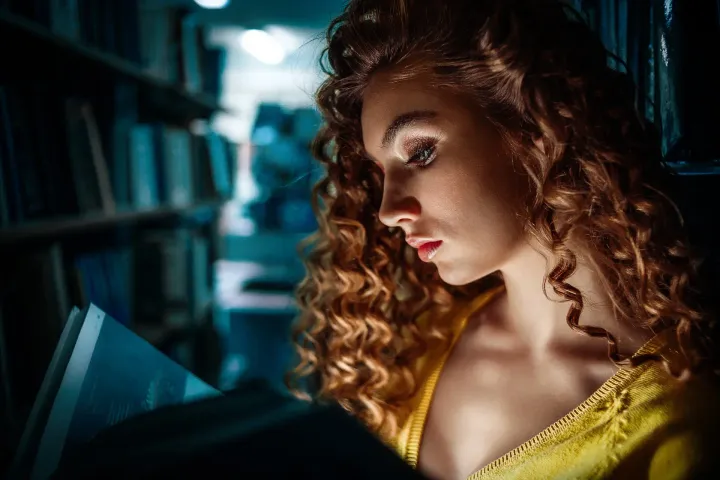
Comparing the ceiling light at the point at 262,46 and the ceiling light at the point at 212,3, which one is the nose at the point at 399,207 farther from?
the ceiling light at the point at 262,46

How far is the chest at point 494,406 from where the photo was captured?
2.38ft

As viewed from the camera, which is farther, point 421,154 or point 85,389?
point 421,154

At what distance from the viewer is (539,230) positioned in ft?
2.35

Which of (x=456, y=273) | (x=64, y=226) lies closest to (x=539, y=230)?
(x=456, y=273)

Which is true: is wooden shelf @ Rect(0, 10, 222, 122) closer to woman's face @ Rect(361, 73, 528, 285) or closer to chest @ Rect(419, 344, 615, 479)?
woman's face @ Rect(361, 73, 528, 285)

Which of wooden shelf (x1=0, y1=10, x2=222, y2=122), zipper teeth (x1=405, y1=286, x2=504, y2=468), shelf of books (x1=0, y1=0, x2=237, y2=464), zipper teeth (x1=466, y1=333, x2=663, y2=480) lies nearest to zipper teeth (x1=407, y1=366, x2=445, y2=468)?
zipper teeth (x1=405, y1=286, x2=504, y2=468)

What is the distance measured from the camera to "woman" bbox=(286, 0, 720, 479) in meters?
0.67

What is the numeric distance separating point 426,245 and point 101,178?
1051mm

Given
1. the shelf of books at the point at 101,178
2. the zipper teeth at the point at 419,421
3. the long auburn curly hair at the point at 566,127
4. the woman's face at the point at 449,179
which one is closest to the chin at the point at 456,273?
the woman's face at the point at 449,179

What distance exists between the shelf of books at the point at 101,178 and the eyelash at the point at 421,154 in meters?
0.70

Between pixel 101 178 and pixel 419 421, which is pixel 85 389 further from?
pixel 101 178

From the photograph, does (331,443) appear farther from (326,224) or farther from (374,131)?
(326,224)

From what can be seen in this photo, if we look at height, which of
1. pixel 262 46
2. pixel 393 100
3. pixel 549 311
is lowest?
pixel 549 311

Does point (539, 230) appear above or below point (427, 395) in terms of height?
above
